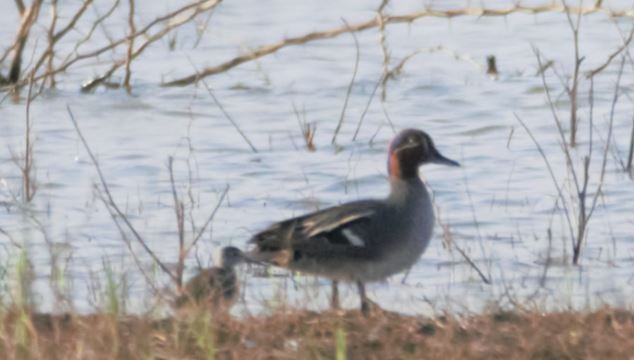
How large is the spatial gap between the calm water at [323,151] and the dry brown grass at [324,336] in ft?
0.82

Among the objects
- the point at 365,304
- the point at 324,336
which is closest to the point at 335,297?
the point at 365,304

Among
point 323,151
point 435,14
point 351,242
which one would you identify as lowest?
point 351,242

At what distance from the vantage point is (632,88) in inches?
547

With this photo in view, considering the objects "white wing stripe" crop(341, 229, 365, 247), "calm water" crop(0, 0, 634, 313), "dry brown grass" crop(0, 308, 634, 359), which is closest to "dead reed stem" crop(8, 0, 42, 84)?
"calm water" crop(0, 0, 634, 313)

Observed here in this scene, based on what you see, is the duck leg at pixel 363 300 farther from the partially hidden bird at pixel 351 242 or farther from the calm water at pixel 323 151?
the calm water at pixel 323 151

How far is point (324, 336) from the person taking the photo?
6148 mm

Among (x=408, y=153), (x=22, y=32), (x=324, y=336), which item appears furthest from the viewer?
(x=22, y=32)

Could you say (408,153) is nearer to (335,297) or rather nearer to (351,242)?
(351,242)

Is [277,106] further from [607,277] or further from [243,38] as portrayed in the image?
[607,277]

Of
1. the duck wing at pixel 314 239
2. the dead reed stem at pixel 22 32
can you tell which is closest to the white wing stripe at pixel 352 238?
the duck wing at pixel 314 239

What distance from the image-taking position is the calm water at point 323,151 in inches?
334

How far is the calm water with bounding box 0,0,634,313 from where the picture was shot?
849cm

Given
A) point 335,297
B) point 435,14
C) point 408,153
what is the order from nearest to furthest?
point 335,297 < point 408,153 < point 435,14

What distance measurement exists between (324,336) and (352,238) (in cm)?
124
